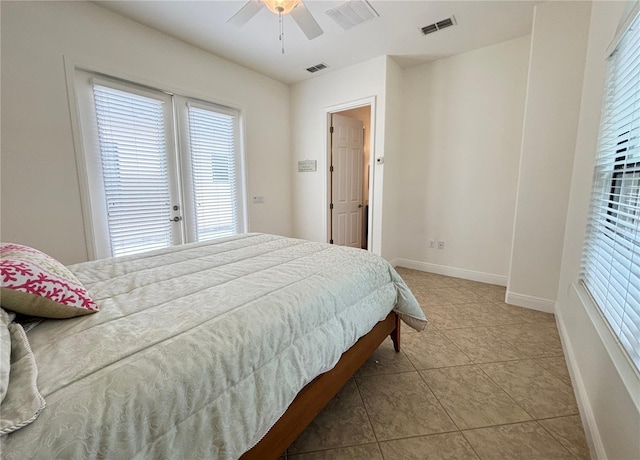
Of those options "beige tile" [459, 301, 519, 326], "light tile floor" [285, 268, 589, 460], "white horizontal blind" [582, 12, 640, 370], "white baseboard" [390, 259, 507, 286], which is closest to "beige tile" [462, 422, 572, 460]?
"light tile floor" [285, 268, 589, 460]

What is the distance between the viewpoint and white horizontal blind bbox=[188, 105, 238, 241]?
3.25 metres

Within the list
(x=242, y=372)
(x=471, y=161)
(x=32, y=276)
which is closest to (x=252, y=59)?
(x=471, y=161)

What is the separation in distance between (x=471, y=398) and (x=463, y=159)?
2.79 m

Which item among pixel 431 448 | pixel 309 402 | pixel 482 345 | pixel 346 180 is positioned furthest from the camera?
pixel 346 180

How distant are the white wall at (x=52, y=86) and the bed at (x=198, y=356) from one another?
109cm

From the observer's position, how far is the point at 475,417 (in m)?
1.44

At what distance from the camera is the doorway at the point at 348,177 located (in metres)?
4.15

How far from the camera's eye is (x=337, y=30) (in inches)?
109

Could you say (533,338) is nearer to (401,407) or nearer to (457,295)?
(457,295)

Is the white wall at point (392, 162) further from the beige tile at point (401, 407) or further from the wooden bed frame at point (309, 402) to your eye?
the wooden bed frame at point (309, 402)

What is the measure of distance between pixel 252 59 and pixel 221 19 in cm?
81

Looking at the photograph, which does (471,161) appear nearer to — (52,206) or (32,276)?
(32,276)

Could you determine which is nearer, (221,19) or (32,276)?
(32,276)

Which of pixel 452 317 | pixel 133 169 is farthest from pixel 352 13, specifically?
pixel 452 317
